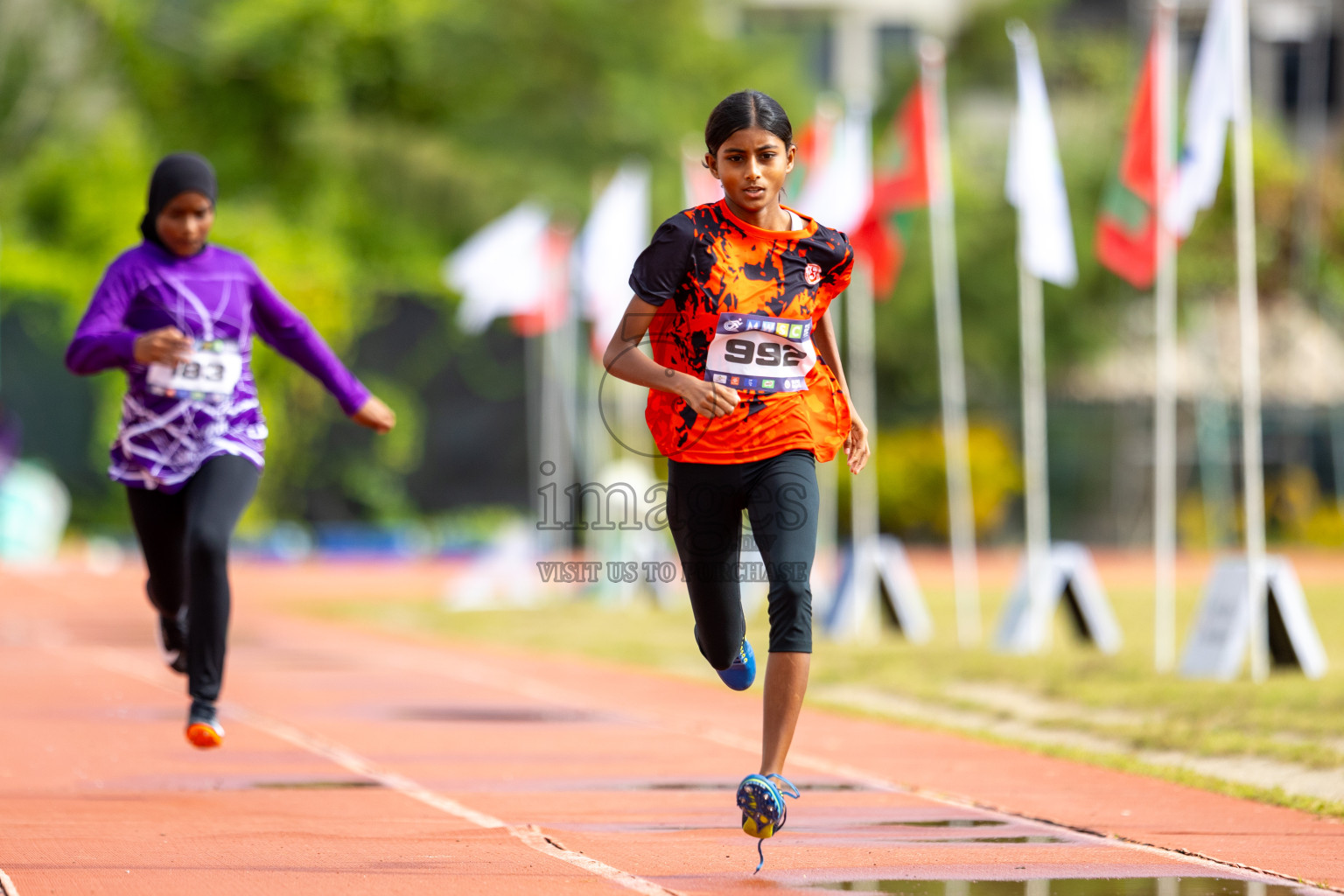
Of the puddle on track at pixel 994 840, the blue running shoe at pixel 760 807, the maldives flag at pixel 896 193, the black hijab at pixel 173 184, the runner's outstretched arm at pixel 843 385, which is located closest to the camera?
the blue running shoe at pixel 760 807

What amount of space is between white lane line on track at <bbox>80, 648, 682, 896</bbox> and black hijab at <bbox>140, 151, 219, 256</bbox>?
213cm

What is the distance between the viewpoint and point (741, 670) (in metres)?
5.98

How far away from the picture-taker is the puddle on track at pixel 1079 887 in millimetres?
5102

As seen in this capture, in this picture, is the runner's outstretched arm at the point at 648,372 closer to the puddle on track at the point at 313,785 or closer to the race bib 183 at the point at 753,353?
the race bib 183 at the point at 753,353

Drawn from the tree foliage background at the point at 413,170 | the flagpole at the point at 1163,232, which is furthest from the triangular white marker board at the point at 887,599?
the tree foliage background at the point at 413,170

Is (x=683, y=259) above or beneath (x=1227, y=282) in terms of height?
beneath

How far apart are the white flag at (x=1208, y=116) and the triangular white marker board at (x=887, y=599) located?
3851 millimetres

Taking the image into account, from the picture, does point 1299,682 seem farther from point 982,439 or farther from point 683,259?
point 982,439

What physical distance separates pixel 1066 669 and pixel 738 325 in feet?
23.4

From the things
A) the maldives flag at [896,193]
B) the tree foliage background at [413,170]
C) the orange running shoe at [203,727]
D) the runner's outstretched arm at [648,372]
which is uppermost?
the tree foliage background at [413,170]

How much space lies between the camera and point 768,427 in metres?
5.59

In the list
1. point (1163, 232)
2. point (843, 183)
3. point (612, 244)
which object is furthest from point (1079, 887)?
Result: point (612, 244)

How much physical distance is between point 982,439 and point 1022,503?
59.2 inches

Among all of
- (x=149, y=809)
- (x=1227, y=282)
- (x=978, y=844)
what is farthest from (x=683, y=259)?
(x=1227, y=282)
